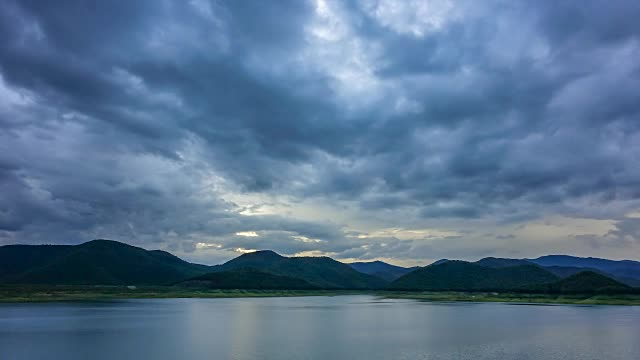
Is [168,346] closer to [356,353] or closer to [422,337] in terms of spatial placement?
[356,353]

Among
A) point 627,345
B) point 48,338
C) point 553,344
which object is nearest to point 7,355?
point 48,338

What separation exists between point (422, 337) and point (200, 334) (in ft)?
116

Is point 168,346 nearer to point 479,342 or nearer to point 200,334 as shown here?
point 200,334

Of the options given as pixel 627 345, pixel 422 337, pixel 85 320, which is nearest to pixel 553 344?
pixel 627 345

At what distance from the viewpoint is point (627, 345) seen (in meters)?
65.7

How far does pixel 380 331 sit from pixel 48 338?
51.5 metres

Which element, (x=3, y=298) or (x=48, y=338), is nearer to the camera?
(x=48, y=338)

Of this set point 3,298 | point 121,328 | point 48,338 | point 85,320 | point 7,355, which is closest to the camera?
point 7,355

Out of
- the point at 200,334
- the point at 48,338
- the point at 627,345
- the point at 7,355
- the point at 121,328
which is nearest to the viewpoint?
the point at 7,355

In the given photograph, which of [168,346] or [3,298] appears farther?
[3,298]

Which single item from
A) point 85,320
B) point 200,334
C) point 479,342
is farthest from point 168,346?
point 85,320

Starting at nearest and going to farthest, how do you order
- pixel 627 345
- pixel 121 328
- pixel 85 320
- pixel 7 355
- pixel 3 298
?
pixel 7 355 < pixel 627 345 < pixel 121 328 < pixel 85 320 < pixel 3 298

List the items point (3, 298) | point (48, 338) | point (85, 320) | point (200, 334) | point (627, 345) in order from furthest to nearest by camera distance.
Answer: point (3, 298) → point (85, 320) → point (200, 334) → point (48, 338) → point (627, 345)

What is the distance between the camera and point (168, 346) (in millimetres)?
66750
